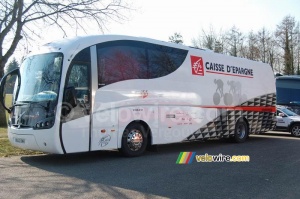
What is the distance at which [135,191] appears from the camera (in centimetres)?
649

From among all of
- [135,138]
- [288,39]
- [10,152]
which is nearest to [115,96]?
[135,138]

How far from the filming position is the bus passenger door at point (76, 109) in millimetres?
8797

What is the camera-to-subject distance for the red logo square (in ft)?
41.7

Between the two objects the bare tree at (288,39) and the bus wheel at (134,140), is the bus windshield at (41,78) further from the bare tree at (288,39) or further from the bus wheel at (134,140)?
the bare tree at (288,39)

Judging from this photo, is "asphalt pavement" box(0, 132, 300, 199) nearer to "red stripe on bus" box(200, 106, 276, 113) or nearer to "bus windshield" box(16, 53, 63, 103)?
"bus windshield" box(16, 53, 63, 103)

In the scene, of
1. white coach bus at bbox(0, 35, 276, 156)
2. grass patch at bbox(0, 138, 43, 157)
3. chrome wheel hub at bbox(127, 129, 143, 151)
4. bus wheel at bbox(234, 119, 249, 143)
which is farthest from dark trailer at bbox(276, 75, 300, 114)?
grass patch at bbox(0, 138, 43, 157)

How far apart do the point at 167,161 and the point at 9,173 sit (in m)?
4.07

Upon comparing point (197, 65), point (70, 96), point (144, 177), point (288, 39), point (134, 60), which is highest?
point (288, 39)

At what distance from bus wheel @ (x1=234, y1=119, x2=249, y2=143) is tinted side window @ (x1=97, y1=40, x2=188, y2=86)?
4.25 m

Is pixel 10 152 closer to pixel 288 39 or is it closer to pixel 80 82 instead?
pixel 80 82

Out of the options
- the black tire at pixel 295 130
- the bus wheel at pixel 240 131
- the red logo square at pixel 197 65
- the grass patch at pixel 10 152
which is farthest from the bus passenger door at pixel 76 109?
the black tire at pixel 295 130

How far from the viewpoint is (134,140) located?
1046 cm

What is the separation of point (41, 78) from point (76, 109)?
125cm

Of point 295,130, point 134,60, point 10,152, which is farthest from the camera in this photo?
point 295,130
